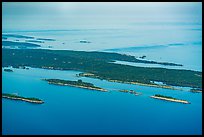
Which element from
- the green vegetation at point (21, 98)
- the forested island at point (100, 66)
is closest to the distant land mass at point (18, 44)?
the forested island at point (100, 66)

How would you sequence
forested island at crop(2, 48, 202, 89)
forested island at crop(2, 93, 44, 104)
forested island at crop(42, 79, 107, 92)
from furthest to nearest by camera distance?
1. forested island at crop(2, 48, 202, 89)
2. forested island at crop(42, 79, 107, 92)
3. forested island at crop(2, 93, 44, 104)

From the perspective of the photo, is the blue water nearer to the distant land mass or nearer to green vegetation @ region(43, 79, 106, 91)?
green vegetation @ region(43, 79, 106, 91)

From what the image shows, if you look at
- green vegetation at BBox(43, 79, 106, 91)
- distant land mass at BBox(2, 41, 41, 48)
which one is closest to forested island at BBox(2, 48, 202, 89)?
green vegetation at BBox(43, 79, 106, 91)

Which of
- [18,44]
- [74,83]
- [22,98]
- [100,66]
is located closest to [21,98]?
[22,98]

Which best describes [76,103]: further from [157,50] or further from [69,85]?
[157,50]

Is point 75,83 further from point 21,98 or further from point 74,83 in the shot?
point 21,98

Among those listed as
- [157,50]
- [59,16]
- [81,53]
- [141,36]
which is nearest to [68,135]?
[81,53]
